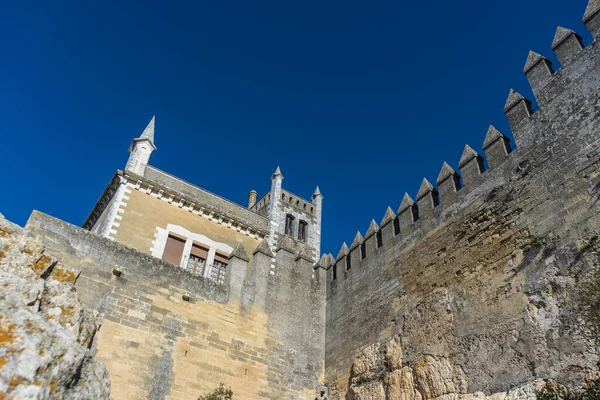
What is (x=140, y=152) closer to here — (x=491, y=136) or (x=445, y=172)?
(x=445, y=172)

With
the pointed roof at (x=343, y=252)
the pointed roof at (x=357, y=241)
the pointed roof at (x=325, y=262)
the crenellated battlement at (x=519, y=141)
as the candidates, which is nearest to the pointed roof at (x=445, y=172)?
the crenellated battlement at (x=519, y=141)

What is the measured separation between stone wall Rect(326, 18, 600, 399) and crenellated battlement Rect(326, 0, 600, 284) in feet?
0.08

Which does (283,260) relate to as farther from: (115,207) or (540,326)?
(540,326)

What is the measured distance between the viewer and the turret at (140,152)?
16.1 meters

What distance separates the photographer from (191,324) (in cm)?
1079

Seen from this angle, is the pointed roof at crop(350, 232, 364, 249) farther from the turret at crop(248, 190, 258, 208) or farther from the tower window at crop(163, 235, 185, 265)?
the turret at crop(248, 190, 258, 208)

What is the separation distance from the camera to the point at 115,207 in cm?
1486

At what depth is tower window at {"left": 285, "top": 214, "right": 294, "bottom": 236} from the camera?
19.4 metres

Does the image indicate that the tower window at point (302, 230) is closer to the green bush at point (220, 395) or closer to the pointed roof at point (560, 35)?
the green bush at point (220, 395)

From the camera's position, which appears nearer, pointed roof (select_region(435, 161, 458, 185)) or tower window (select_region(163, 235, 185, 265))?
pointed roof (select_region(435, 161, 458, 185))

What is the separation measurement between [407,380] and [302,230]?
10891 millimetres

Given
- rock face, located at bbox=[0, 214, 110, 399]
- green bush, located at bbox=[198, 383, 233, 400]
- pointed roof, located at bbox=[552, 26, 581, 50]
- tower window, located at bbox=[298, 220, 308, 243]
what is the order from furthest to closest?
tower window, located at bbox=[298, 220, 308, 243] → green bush, located at bbox=[198, 383, 233, 400] → pointed roof, located at bbox=[552, 26, 581, 50] → rock face, located at bbox=[0, 214, 110, 399]

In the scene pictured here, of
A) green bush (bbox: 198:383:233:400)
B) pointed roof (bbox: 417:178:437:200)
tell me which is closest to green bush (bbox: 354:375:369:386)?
green bush (bbox: 198:383:233:400)

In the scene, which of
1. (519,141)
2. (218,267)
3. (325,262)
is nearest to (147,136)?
Result: (218,267)
